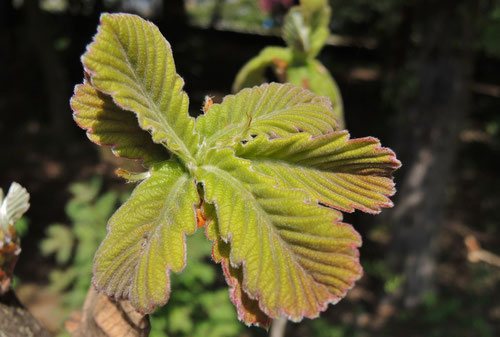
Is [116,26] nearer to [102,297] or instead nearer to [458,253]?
[102,297]

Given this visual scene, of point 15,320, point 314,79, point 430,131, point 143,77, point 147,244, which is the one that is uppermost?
point 143,77

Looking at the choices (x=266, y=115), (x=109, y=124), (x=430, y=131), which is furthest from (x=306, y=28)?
(x=430, y=131)

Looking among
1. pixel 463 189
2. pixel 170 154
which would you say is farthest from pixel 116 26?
pixel 463 189

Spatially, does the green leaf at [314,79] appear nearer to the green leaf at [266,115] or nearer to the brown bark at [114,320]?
the green leaf at [266,115]

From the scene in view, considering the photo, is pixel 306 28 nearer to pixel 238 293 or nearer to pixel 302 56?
pixel 302 56

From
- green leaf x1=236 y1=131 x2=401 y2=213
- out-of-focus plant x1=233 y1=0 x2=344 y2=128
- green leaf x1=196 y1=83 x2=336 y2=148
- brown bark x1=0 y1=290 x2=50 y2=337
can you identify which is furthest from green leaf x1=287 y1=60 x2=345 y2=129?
brown bark x1=0 y1=290 x2=50 y2=337

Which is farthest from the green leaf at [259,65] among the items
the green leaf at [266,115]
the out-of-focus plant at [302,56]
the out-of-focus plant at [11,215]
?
the out-of-focus plant at [11,215]

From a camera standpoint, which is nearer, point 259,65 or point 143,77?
point 143,77
